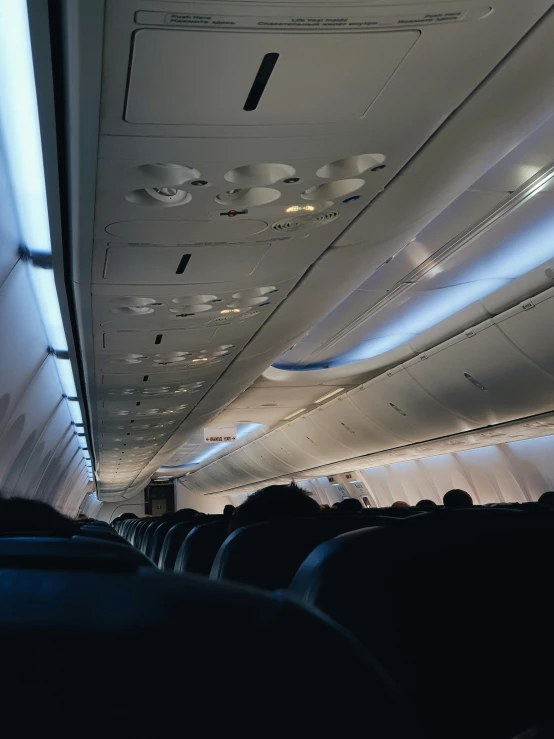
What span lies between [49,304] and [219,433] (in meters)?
12.9

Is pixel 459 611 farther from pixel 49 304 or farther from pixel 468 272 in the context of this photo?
pixel 468 272

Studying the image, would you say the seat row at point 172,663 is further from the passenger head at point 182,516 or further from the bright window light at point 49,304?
the passenger head at point 182,516

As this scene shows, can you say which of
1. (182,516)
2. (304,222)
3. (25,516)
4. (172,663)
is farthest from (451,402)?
(172,663)

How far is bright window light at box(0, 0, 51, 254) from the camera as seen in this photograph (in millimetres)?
3727

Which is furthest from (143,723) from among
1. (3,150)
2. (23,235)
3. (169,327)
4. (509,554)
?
(169,327)

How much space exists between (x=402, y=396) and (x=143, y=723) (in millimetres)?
13229

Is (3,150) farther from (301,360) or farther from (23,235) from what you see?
(301,360)

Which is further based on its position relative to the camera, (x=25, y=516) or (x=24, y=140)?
(x=25, y=516)

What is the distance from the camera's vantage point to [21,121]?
15.3 feet

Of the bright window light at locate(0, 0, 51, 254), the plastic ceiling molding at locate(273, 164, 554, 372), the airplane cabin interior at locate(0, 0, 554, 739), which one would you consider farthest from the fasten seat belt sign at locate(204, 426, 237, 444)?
the bright window light at locate(0, 0, 51, 254)

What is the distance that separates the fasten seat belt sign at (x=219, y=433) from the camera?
71.1 ft

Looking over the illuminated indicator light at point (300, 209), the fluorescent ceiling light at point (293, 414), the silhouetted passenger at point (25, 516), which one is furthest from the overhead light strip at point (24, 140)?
the fluorescent ceiling light at point (293, 414)

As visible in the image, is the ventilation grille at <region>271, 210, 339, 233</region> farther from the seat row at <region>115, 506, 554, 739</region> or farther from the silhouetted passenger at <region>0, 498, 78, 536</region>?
the seat row at <region>115, 506, 554, 739</region>

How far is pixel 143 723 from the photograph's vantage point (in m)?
0.65
